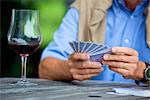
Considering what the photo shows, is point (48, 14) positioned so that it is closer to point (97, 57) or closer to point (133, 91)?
point (97, 57)

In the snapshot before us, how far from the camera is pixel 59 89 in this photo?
81.7 inches

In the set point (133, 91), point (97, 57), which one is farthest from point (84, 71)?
point (133, 91)

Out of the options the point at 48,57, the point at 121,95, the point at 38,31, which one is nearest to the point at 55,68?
the point at 48,57

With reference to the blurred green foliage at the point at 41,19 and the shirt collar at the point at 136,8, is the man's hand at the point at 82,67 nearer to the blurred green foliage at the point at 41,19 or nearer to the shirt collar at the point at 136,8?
the shirt collar at the point at 136,8

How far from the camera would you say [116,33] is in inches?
109

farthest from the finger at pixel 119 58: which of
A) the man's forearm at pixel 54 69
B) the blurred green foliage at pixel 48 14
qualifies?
the blurred green foliage at pixel 48 14

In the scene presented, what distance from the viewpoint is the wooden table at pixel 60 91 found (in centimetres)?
183

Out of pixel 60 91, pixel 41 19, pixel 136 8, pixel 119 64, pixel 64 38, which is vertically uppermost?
pixel 41 19

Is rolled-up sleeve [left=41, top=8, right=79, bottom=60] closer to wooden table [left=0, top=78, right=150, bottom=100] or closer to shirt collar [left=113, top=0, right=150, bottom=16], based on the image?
shirt collar [left=113, top=0, right=150, bottom=16]

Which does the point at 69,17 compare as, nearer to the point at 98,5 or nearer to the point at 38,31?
the point at 98,5

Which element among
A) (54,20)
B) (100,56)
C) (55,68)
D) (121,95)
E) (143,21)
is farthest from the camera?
(54,20)

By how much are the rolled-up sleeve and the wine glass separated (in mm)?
504

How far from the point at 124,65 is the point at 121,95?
1.19 feet

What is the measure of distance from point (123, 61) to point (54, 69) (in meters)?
0.46
